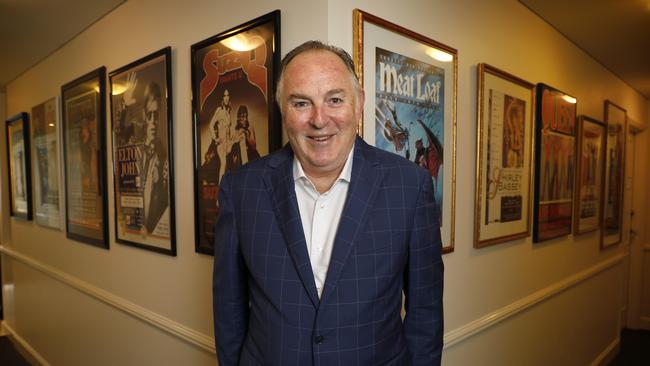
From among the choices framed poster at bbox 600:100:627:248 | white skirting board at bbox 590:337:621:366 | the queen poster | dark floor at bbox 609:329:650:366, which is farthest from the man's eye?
dark floor at bbox 609:329:650:366

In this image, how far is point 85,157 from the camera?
2.54m

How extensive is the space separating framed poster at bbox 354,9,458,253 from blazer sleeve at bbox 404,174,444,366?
36cm

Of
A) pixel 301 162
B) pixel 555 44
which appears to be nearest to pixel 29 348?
pixel 301 162

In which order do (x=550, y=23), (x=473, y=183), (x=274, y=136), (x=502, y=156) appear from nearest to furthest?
(x=274, y=136) → (x=473, y=183) → (x=502, y=156) → (x=550, y=23)

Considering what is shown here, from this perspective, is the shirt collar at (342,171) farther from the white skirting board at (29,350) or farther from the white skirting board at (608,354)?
the white skirting board at (29,350)

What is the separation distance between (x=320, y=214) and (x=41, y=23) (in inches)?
101

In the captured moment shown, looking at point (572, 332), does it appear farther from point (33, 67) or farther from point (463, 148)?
point (33, 67)

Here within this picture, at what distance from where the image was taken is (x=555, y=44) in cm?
245

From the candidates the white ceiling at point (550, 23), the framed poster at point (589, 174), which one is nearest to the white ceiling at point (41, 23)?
the white ceiling at point (550, 23)

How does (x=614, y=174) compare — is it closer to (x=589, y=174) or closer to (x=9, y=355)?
(x=589, y=174)

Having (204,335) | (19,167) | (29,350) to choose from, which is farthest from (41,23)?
(29,350)

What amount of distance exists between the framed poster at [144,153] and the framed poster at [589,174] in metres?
2.81

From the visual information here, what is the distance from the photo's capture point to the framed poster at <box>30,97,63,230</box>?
117 inches

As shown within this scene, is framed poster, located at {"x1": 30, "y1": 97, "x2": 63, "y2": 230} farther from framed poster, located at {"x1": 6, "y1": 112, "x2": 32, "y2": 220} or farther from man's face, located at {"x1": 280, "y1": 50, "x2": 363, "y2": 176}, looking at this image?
man's face, located at {"x1": 280, "y1": 50, "x2": 363, "y2": 176}
